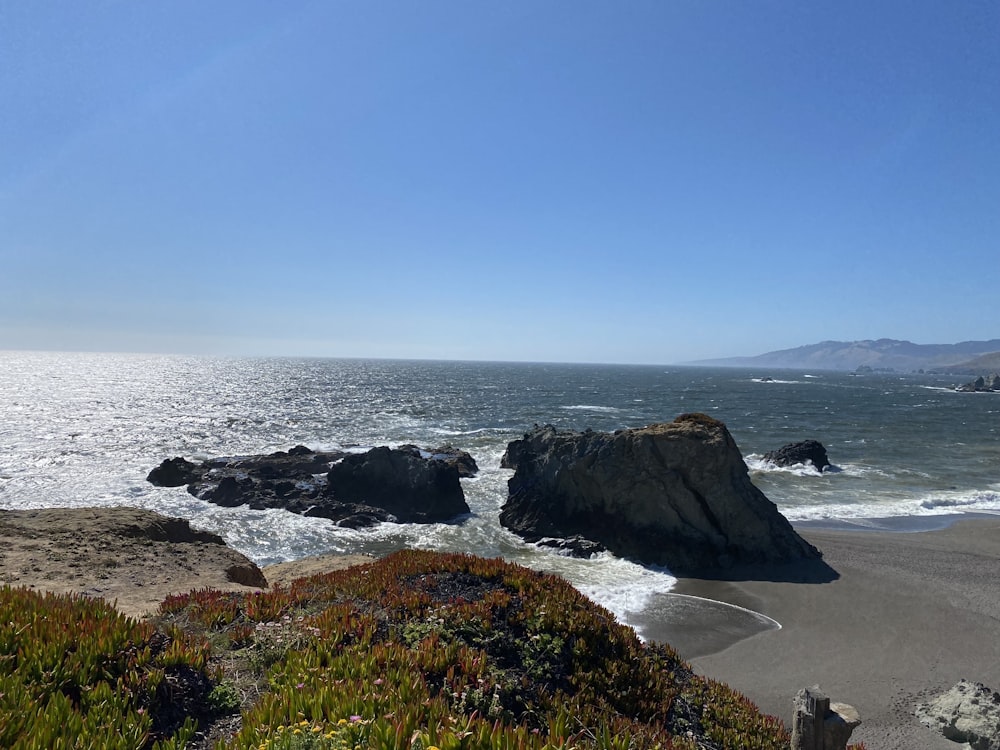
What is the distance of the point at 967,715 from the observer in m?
12.3

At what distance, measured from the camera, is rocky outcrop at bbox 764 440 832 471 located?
4669cm

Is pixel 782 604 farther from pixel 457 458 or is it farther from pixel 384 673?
pixel 457 458

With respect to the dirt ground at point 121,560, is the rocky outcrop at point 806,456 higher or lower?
lower

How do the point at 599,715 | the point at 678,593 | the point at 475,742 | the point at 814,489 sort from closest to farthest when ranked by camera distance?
the point at 475,742 < the point at 599,715 < the point at 678,593 < the point at 814,489

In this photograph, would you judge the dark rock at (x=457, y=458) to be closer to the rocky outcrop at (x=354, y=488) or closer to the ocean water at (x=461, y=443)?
the ocean water at (x=461, y=443)

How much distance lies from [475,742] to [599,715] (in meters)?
2.76

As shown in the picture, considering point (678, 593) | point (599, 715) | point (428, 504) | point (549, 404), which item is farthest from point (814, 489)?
point (549, 404)

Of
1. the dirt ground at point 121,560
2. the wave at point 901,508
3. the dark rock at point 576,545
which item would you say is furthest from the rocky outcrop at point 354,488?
the wave at point 901,508

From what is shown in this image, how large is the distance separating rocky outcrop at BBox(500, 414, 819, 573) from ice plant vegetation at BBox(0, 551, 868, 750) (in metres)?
18.0

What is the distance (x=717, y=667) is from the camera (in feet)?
52.1

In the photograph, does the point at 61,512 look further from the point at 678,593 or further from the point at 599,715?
the point at 678,593

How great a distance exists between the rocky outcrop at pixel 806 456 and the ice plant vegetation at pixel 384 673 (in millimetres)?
44969

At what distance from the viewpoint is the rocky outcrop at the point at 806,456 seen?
153 ft

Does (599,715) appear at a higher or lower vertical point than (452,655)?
lower
